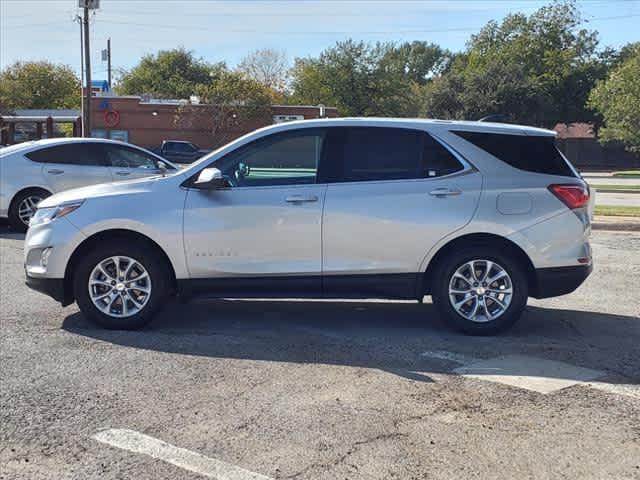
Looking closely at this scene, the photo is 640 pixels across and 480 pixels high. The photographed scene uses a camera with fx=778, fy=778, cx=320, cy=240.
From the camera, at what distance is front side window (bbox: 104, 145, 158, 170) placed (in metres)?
13.8

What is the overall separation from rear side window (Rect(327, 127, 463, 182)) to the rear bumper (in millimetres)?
1175

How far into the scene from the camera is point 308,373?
18.6 ft

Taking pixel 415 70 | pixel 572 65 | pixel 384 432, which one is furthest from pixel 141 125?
pixel 415 70

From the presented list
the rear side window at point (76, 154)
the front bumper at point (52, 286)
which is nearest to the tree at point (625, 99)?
the rear side window at point (76, 154)

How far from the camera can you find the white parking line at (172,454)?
396 cm

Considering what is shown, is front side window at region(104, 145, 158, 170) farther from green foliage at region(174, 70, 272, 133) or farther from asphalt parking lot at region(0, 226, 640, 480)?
green foliage at region(174, 70, 272, 133)

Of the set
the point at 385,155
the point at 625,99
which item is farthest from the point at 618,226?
the point at 625,99

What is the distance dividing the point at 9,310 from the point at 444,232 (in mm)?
4323

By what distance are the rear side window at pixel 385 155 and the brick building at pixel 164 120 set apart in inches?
1820

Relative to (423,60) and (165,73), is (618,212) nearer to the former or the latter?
(165,73)

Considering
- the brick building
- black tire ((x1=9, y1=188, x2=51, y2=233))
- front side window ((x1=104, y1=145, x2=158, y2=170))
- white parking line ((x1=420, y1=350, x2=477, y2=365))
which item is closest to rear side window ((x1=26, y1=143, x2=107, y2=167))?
front side window ((x1=104, y1=145, x2=158, y2=170))

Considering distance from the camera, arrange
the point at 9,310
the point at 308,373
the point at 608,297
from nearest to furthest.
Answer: the point at 308,373 < the point at 9,310 < the point at 608,297

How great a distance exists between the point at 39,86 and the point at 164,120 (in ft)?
94.3

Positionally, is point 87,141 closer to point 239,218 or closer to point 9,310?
point 9,310
